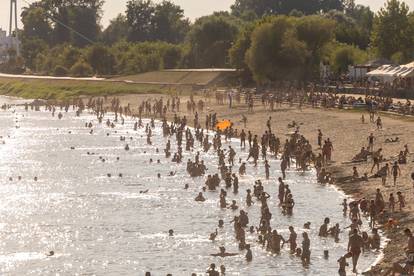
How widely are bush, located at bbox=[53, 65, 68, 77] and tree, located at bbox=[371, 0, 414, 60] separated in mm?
75200

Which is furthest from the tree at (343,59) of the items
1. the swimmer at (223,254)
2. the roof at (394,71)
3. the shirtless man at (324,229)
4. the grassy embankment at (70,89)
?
the swimmer at (223,254)

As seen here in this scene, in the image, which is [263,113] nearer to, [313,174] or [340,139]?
[340,139]

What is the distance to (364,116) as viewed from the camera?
71875 millimetres

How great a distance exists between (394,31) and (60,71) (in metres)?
79.2

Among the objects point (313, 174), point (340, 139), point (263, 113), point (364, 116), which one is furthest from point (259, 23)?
point (313, 174)

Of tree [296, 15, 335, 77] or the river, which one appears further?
tree [296, 15, 335, 77]

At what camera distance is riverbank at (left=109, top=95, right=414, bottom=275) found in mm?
38750

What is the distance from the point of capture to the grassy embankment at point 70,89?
414 ft

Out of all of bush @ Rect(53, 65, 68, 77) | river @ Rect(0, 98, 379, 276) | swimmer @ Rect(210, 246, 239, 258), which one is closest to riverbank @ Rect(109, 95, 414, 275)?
river @ Rect(0, 98, 379, 276)

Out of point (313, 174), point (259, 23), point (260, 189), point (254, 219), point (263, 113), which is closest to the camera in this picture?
point (254, 219)

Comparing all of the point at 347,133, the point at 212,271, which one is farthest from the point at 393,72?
the point at 212,271

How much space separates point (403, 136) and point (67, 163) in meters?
22.5

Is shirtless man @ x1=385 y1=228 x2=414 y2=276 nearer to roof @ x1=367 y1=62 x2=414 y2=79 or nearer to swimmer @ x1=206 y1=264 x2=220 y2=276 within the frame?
swimmer @ x1=206 y1=264 x2=220 y2=276

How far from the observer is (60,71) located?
171m
